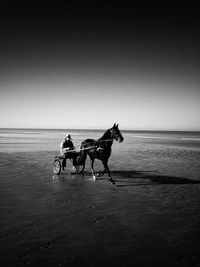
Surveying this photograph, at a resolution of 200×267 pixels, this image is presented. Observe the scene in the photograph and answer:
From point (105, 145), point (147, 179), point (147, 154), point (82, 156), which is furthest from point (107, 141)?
point (147, 154)

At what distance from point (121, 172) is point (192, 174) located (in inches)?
158

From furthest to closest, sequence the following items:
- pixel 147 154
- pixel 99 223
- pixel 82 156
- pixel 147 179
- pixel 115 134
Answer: pixel 147 154
pixel 82 156
pixel 147 179
pixel 115 134
pixel 99 223

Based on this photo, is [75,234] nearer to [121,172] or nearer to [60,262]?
[60,262]

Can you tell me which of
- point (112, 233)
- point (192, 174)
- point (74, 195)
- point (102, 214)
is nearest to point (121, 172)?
point (192, 174)

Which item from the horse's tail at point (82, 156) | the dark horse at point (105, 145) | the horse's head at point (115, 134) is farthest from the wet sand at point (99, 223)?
the horse's head at point (115, 134)

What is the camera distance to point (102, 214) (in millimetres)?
7691

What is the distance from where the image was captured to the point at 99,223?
6953mm

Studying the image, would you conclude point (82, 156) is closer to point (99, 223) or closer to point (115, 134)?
point (115, 134)

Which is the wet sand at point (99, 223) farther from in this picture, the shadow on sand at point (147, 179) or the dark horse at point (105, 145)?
the dark horse at point (105, 145)

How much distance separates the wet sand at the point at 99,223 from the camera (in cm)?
520

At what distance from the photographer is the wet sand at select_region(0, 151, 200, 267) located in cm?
520

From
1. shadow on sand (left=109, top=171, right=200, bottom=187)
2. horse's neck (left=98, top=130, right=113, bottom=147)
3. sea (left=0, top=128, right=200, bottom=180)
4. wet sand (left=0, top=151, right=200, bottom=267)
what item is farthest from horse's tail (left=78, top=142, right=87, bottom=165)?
shadow on sand (left=109, top=171, right=200, bottom=187)

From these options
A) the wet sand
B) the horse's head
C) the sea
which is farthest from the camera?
the sea

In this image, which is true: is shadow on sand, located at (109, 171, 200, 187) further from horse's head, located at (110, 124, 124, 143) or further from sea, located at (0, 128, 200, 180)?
horse's head, located at (110, 124, 124, 143)
